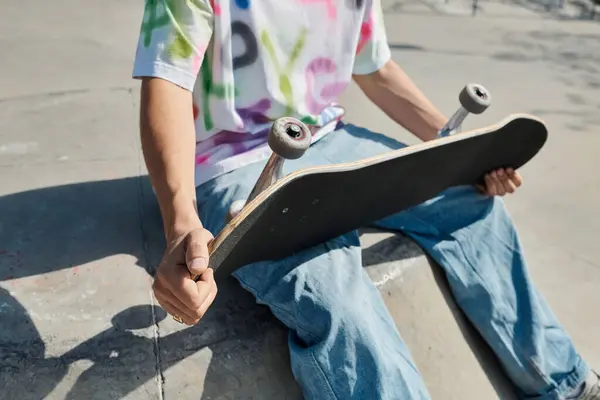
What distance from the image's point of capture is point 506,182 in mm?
1769

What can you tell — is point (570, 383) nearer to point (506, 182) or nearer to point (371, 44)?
point (506, 182)

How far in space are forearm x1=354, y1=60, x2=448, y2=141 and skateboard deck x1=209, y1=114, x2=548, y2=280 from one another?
0.23 m

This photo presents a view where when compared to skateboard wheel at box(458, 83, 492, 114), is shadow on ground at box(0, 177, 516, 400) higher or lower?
lower

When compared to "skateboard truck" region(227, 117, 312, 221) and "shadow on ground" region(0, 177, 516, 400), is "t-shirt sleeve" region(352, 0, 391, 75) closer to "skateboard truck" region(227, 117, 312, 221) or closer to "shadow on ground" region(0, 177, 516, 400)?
"shadow on ground" region(0, 177, 516, 400)

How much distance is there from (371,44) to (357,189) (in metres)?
0.55

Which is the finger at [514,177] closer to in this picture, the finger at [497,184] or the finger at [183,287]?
the finger at [497,184]

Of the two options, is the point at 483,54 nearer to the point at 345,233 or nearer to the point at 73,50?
the point at 73,50

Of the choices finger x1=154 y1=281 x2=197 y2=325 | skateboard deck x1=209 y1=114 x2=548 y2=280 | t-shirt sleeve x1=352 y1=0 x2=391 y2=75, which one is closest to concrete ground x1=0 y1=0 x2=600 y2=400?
skateboard deck x1=209 y1=114 x2=548 y2=280

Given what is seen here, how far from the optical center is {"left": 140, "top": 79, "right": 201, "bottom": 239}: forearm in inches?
49.6

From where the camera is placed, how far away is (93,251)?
1.74 metres

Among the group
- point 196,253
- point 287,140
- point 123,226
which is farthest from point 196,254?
point 123,226

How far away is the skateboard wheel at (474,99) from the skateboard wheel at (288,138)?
2.17ft

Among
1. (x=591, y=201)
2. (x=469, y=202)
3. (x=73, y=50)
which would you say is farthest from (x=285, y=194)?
(x=73, y=50)

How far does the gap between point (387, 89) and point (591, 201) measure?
1151 mm
